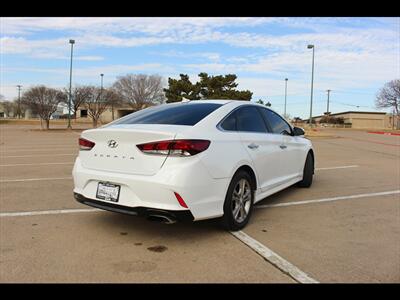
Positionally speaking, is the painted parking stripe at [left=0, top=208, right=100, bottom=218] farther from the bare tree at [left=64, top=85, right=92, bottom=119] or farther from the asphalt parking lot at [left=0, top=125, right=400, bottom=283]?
the bare tree at [left=64, top=85, right=92, bottom=119]

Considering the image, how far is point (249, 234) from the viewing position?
4.54 m

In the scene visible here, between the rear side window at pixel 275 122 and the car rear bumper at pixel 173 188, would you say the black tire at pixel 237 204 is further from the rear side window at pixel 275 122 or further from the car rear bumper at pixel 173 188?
the rear side window at pixel 275 122

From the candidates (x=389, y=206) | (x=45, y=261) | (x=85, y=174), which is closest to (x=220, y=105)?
(x=85, y=174)

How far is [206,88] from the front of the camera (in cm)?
4575

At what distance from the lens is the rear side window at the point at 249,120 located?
5.02 m

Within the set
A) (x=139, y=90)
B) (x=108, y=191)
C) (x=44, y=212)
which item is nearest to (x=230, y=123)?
(x=108, y=191)

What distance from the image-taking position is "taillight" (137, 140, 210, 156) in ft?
12.9

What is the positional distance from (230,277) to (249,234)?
127cm

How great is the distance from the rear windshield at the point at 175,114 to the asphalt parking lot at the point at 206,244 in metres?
1.30

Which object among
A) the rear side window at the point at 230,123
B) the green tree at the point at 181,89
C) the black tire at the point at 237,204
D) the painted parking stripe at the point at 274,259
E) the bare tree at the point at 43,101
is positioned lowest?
the painted parking stripe at the point at 274,259

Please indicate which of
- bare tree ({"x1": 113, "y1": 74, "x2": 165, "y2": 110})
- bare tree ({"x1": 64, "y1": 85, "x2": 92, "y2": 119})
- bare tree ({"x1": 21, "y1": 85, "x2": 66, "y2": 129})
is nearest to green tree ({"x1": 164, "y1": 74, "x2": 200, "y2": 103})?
bare tree ({"x1": 64, "y1": 85, "x2": 92, "y2": 119})

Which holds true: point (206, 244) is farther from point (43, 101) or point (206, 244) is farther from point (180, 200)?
point (43, 101)

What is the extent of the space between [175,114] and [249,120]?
3.53 feet

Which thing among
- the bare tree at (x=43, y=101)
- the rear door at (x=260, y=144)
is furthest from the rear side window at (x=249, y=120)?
the bare tree at (x=43, y=101)
